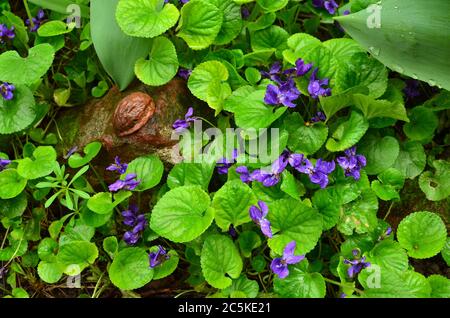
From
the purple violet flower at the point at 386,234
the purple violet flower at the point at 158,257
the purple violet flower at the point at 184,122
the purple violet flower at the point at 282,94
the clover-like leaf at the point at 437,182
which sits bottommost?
the purple violet flower at the point at 158,257

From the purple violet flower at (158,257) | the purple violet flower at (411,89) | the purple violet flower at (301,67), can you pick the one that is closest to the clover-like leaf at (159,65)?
the purple violet flower at (301,67)

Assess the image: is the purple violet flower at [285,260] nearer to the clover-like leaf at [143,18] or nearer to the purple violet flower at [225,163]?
the purple violet flower at [225,163]

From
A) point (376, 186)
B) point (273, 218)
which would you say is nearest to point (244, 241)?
point (273, 218)

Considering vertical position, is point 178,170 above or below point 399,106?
below

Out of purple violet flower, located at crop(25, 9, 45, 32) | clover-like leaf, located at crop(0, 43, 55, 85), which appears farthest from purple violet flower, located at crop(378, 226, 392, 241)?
purple violet flower, located at crop(25, 9, 45, 32)

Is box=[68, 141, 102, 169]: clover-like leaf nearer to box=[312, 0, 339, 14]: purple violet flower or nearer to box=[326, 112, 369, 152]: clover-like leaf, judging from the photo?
box=[326, 112, 369, 152]: clover-like leaf

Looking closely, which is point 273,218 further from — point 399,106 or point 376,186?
point 399,106
